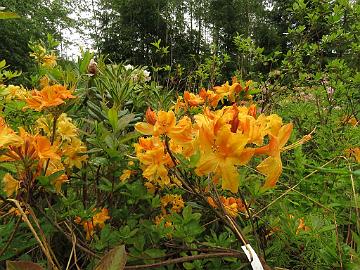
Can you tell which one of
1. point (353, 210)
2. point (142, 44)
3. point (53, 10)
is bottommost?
point (353, 210)

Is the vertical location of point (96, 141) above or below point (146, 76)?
below

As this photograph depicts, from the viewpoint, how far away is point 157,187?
1009mm

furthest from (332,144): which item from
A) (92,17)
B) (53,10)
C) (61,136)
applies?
Result: (92,17)

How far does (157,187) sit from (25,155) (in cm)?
39

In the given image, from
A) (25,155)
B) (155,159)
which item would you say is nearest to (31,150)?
(25,155)

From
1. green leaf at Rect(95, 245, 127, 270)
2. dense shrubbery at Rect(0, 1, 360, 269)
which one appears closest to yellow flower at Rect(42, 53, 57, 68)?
dense shrubbery at Rect(0, 1, 360, 269)

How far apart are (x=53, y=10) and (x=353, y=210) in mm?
16417

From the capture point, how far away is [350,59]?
9.77ft

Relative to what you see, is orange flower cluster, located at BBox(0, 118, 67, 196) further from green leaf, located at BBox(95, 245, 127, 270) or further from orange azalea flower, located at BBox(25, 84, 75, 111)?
green leaf, located at BBox(95, 245, 127, 270)

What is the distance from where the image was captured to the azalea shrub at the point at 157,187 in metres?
0.64

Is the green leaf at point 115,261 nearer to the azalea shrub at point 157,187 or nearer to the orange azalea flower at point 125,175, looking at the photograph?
the azalea shrub at point 157,187

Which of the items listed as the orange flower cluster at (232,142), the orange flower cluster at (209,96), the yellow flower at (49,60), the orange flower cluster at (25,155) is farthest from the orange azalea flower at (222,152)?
the yellow flower at (49,60)

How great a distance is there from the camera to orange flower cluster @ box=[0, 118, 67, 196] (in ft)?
2.18

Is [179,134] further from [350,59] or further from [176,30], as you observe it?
[176,30]
